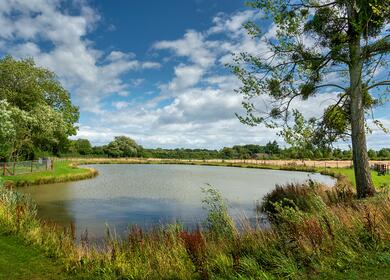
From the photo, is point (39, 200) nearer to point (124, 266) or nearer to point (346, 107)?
point (124, 266)

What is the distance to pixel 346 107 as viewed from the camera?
1400 cm

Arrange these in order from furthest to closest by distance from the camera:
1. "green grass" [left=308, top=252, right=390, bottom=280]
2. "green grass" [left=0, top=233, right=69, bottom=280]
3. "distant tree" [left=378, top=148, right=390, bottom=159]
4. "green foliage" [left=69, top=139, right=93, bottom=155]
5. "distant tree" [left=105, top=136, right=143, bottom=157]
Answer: "distant tree" [left=105, top=136, right=143, bottom=157], "green foliage" [left=69, top=139, right=93, bottom=155], "distant tree" [left=378, top=148, right=390, bottom=159], "green grass" [left=0, top=233, right=69, bottom=280], "green grass" [left=308, top=252, right=390, bottom=280]

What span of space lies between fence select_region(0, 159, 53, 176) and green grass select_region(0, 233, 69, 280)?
903 inches

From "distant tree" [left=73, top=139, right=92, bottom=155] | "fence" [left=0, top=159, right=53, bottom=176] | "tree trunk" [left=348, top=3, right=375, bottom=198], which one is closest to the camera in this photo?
"tree trunk" [left=348, top=3, right=375, bottom=198]

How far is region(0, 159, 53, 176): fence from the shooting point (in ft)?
96.3

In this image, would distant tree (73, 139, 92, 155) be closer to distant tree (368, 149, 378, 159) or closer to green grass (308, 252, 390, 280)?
distant tree (368, 149, 378, 159)

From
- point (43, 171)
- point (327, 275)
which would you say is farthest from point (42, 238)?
point (43, 171)

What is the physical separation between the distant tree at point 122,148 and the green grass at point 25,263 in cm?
10483

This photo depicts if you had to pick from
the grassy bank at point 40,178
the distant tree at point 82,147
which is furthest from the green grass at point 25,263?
the distant tree at point 82,147

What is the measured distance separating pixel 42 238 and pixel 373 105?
41.5ft

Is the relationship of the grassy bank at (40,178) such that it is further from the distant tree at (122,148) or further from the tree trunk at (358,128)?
the distant tree at (122,148)

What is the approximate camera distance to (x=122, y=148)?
116 meters

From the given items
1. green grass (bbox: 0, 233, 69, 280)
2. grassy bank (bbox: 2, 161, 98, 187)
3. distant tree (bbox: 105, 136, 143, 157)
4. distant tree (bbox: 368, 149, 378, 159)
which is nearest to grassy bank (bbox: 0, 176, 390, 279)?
green grass (bbox: 0, 233, 69, 280)

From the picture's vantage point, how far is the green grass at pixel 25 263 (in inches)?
278
